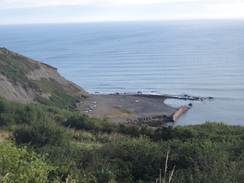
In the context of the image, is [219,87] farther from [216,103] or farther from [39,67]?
[39,67]

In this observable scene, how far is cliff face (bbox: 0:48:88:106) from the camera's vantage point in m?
42.4

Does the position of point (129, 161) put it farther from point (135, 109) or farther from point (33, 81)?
point (33, 81)

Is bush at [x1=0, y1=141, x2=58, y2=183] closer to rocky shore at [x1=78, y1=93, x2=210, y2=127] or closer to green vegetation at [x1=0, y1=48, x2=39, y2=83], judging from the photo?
rocky shore at [x1=78, y1=93, x2=210, y2=127]

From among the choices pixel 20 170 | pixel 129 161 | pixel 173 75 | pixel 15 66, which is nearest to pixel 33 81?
pixel 15 66

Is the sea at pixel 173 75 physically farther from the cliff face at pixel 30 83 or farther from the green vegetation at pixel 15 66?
the green vegetation at pixel 15 66

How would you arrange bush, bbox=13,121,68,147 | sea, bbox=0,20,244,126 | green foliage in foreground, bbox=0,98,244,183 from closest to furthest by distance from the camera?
green foliage in foreground, bbox=0,98,244,183
bush, bbox=13,121,68,147
sea, bbox=0,20,244,126

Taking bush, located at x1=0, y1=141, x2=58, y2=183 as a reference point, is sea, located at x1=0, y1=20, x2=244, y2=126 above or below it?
below

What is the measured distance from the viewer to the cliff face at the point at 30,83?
42.4 metres

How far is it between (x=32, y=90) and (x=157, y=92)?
69.4 feet

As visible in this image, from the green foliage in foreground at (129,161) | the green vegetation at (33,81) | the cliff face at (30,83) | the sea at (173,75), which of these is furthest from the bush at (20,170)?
the green vegetation at (33,81)

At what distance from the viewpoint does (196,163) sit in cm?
831

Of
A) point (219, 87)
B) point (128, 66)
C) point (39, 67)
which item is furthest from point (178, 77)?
point (39, 67)

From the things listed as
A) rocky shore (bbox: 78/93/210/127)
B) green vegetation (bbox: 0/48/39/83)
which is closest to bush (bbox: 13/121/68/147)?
rocky shore (bbox: 78/93/210/127)

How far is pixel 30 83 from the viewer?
45906 millimetres
